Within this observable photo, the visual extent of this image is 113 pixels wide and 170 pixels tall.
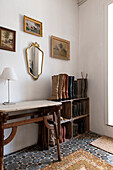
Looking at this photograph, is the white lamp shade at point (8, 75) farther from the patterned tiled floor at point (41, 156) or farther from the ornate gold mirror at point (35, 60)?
the patterned tiled floor at point (41, 156)

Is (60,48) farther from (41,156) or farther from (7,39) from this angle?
(41,156)

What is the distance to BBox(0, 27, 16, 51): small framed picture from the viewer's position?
5.96ft

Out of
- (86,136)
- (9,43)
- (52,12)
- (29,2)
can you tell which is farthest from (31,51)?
(86,136)

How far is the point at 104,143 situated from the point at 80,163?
0.77m

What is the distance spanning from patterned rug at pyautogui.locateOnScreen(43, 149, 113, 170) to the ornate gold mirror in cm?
138

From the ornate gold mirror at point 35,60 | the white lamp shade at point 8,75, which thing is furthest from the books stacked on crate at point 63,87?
the white lamp shade at point 8,75

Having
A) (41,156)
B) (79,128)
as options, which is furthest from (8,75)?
(79,128)

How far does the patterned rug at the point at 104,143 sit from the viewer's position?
1966mm

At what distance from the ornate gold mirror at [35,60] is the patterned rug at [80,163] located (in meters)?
1.38

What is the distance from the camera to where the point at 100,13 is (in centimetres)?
258

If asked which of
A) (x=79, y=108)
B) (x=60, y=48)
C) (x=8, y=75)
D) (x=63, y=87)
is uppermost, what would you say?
(x=60, y=48)

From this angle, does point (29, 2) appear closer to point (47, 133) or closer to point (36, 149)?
point (47, 133)

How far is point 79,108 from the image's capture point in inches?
100

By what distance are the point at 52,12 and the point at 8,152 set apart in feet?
8.85
